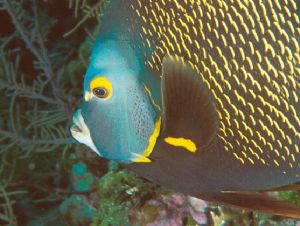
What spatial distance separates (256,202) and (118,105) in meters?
0.57

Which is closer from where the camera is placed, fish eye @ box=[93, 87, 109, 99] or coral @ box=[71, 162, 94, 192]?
fish eye @ box=[93, 87, 109, 99]

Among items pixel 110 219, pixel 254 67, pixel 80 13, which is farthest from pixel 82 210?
pixel 80 13

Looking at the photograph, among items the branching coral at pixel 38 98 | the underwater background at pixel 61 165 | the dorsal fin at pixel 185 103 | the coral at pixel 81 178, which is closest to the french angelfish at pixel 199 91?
the dorsal fin at pixel 185 103

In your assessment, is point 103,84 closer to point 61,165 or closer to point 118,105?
point 118,105

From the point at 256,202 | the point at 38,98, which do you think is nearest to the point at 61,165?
the point at 38,98

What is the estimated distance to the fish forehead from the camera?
3.78 ft

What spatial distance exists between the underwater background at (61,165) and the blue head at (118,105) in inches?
43.2

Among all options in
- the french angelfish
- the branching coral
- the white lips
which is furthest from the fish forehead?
the branching coral

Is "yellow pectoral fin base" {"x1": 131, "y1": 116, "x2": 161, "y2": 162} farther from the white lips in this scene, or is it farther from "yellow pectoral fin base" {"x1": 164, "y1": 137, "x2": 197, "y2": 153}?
the white lips

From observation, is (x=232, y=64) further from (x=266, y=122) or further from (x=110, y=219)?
(x=110, y=219)

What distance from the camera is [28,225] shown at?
14.4 feet

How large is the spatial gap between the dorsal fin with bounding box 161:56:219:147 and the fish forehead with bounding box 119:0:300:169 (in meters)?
0.04

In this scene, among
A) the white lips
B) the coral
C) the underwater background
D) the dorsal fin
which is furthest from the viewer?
the coral

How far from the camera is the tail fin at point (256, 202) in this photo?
4.20ft
